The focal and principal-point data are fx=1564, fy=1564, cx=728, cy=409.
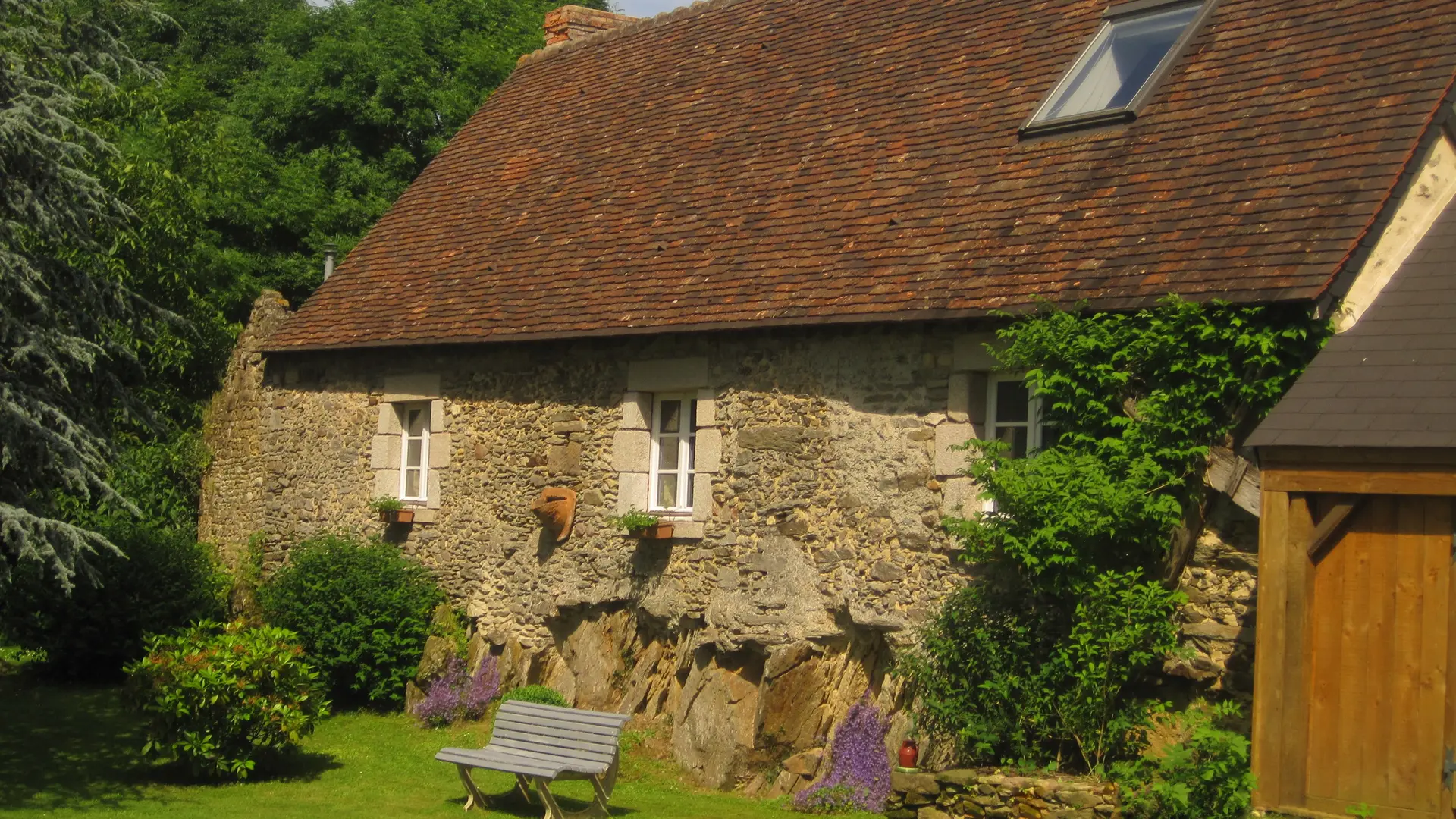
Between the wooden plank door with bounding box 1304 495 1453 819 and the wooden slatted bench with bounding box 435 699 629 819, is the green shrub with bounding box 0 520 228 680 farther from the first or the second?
the wooden plank door with bounding box 1304 495 1453 819

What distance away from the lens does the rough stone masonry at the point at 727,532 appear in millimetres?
10117

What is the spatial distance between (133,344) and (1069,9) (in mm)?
9475

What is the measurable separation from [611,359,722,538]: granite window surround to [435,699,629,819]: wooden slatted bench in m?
2.30

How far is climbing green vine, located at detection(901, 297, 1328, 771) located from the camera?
8539 mm

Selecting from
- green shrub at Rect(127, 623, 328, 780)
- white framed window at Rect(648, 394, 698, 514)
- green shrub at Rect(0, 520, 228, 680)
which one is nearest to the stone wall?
white framed window at Rect(648, 394, 698, 514)

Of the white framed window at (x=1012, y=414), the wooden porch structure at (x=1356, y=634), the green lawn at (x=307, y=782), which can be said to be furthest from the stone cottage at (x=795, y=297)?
the green lawn at (x=307, y=782)

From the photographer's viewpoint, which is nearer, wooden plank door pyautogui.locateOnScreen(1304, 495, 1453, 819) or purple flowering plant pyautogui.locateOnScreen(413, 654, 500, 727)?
wooden plank door pyautogui.locateOnScreen(1304, 495, 1453, 819)

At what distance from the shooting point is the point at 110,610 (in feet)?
46.6

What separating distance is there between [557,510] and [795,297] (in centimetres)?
291

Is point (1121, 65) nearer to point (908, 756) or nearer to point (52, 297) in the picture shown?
point (908, 756)

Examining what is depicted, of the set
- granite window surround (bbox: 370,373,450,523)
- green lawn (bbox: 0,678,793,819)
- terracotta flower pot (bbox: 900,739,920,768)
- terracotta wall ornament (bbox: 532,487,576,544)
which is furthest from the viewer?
granite window surround (bbox: 370,373,450,523)

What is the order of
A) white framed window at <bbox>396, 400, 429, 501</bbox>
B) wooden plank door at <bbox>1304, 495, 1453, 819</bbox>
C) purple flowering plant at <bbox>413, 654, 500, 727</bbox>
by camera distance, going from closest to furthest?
1. wooden plank door at <bbox>1304, 495, 1453, 819</bbox>
2. purple flowering plant at <bbox>413, 654, 500, 727</bbox>
3. white framed window at <bbox>396, 400, 429, 501</bbox>

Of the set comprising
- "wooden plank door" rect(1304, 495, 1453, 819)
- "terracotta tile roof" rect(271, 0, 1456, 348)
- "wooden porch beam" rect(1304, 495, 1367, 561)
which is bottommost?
"wooden plank door" rect(1304, 495, 1453, 819)

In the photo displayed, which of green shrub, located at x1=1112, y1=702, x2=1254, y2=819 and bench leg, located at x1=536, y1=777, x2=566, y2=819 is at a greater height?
green shrub, located at x1=1112, y1=702, x2=1254, y2=819
